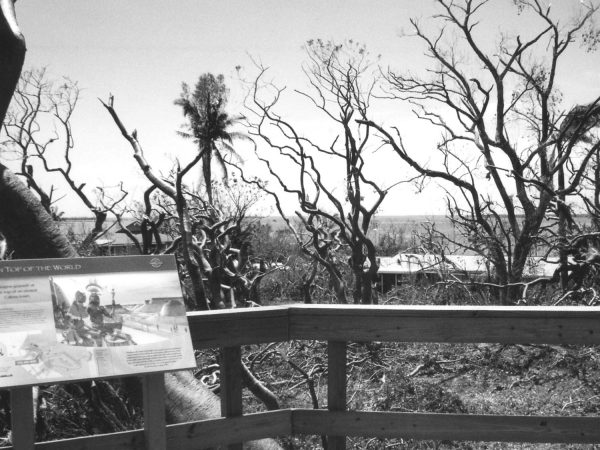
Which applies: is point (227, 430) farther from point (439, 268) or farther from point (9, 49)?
point (439, 268)

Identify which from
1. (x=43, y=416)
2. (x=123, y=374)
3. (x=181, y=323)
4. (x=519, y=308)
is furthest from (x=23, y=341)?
(x=43, y=416)

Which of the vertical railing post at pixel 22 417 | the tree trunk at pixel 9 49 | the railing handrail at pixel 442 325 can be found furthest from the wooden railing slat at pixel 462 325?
the tree trunk at pixel 9 49

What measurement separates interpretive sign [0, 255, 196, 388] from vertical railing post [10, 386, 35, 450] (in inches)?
7.5

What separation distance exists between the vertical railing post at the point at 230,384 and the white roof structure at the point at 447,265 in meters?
10.1

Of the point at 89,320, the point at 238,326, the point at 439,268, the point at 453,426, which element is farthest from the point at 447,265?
the point at 89,320

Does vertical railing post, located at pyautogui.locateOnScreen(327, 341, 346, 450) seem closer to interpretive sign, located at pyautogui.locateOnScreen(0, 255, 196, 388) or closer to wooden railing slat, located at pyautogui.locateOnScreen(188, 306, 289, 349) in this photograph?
wooden railing slat, located at pyautogui.locateOnScreen(188, 306, 289, 349)

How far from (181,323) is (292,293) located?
17993 millimetres

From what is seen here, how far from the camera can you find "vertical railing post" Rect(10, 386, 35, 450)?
2.12 metres

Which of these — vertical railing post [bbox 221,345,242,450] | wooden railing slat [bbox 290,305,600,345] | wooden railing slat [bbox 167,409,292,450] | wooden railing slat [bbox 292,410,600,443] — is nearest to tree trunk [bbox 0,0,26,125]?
vertical railing post [bbox 221,345,242,450]

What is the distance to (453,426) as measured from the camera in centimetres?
281

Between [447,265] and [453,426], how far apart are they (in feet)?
43.7

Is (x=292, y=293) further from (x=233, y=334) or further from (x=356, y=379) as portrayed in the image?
(x=233, y=334)

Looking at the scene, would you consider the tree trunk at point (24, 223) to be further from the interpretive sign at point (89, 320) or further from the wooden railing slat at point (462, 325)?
the wooden railing slat at point (462, 325)

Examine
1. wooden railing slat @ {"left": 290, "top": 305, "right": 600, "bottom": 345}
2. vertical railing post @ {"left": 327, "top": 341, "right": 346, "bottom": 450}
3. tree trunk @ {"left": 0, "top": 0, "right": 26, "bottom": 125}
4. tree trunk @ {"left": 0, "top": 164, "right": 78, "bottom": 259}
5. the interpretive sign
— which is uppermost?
tree trunk @ {"left": 0, "top": 0, "right": 26, "bottom": 125}
